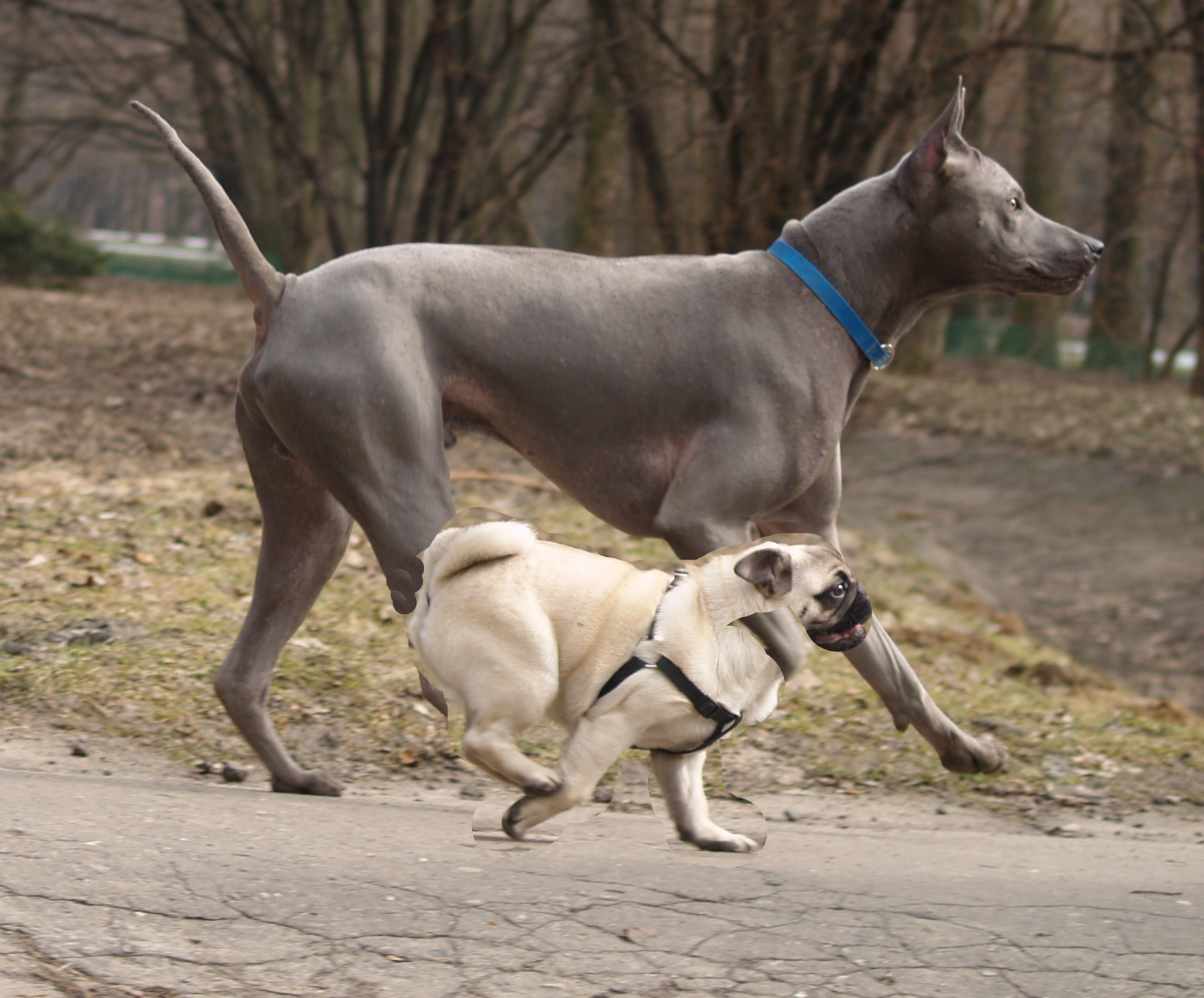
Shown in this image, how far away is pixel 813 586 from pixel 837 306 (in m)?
1.41

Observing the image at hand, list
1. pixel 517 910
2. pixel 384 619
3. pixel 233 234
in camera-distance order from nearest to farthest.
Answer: pixel 517 910, pixel 233 234, pixel 384 619

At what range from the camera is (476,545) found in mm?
2646

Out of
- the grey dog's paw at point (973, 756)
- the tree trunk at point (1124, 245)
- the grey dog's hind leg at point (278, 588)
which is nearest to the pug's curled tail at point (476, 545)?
the grey dog's hind leg at point (278, 588)

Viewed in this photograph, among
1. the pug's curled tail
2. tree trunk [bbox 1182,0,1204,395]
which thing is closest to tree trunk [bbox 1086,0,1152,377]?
tree trunk [bbox 1182,0,1204,395]

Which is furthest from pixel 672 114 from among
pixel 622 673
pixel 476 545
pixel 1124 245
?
pixel 622 673

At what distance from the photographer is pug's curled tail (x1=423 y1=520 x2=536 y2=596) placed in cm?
265

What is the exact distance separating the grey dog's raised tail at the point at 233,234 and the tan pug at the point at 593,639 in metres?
1.09

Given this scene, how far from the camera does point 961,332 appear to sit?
24125 mm

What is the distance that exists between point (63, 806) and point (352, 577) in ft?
12.3

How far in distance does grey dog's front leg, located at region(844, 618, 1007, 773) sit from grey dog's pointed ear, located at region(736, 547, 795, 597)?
5.43 feet

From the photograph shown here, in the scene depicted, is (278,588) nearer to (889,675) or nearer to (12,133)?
(889,675)

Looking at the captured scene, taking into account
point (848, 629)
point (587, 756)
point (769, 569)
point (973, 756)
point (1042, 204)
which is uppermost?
point (1042, 204)

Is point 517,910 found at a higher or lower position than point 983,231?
lower

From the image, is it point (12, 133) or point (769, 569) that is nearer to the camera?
point (769, 569)
